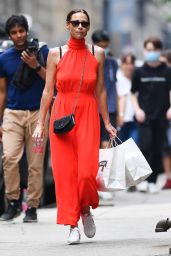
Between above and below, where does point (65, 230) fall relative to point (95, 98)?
below

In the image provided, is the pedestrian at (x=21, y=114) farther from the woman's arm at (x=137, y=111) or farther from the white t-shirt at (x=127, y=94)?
the white t-shirt at (x=127, y=94)

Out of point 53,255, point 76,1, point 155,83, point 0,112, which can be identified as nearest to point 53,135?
point 53,255

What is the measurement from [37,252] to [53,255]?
11.1 inches

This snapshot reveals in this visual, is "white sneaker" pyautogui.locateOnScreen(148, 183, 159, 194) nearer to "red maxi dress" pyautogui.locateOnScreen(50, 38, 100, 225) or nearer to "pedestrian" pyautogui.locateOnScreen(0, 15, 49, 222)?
"pedestrian" pyautogui.locateOnScreen(0, 15, 49, 222)

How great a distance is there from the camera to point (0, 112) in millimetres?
12258

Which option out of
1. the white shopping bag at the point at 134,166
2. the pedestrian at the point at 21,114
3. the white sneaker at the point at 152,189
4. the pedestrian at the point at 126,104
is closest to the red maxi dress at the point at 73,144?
the white shopping bag at the point at 134,166

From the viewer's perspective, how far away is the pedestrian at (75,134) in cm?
1016

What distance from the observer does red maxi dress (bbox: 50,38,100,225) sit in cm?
1017

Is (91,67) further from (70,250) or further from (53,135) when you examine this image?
(70,250)

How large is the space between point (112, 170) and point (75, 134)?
1.38 feet

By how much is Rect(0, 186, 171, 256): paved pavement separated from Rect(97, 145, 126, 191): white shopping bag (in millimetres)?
471

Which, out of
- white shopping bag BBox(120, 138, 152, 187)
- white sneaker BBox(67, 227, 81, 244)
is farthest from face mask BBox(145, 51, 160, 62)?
white sneaker BBox(67, 227, 81, 244)

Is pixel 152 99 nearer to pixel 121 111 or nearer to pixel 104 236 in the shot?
pixel 121 111

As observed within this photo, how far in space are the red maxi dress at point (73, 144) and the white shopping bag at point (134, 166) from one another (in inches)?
10.3
